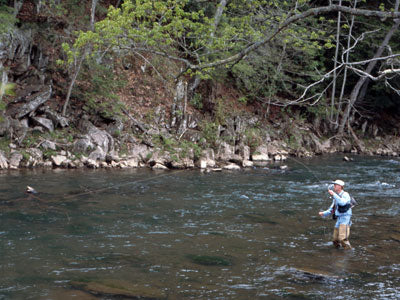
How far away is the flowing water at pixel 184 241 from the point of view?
222 inches

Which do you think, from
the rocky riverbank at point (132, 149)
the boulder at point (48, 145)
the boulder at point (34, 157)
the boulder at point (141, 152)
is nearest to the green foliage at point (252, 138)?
the rocky riverbank at point (132, 149)

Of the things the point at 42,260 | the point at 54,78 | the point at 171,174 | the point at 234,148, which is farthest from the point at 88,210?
the point at 234,148

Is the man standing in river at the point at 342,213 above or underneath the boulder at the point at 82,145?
underneath

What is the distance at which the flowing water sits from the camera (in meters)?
5.63

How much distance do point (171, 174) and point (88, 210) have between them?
623 centimetres

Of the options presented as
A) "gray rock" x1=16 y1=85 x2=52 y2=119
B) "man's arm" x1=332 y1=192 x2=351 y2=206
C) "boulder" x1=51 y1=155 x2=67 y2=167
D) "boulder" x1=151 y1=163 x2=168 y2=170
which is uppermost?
"gray rock" x1=16 y1=85 x2=52 y2=119

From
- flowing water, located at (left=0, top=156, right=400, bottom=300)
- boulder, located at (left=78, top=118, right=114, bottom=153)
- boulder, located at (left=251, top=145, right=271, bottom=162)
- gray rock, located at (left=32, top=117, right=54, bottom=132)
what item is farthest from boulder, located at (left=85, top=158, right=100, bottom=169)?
boulder, located at (left=251, top=145, right=271, bottom=162)

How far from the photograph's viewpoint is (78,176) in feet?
44.9

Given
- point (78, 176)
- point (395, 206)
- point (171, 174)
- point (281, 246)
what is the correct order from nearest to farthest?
point (281, 246) < point (395, 206) < point (78, 176) < point (171, 174)

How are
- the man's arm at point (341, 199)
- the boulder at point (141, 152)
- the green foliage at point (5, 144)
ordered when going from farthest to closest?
the boulder at point (141, 152) < the green foliage at point (5, 144) < the man's arm at point (341, 199)

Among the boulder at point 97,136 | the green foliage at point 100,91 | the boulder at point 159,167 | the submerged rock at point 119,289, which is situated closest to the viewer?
the submerged rock at point 119,289

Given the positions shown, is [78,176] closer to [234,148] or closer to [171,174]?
[171,174]

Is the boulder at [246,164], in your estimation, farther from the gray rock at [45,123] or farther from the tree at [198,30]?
the gray rock at [45,123]

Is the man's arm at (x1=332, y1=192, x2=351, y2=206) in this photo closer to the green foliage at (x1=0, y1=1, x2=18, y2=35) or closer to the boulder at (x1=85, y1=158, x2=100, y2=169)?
the boulder at (x1=85, y1=158, x2=100, y2=169)
